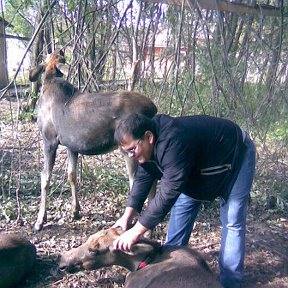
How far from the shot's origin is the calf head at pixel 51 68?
246 inches

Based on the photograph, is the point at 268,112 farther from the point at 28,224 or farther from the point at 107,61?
the point at 28,224

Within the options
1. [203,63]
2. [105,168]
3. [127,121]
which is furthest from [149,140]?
[105,168]

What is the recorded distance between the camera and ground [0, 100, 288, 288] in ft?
16.2

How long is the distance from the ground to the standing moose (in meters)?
0.34

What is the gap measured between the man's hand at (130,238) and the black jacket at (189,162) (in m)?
0.06

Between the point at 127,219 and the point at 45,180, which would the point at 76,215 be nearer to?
the point at 45,180

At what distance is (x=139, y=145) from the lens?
352 centimetres

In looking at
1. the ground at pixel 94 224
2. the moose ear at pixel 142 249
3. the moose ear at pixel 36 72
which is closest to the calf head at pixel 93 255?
the moose ear at pixel 142 249

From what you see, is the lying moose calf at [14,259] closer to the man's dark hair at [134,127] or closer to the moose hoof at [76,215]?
the moose hoof at [76,215]

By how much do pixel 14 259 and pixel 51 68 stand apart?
270cm

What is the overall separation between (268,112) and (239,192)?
3.34 metres

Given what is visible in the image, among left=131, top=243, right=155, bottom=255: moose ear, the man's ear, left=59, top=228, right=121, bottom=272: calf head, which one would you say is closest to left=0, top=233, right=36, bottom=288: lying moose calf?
left=59, top=228, right=121, bottom=272: calf head

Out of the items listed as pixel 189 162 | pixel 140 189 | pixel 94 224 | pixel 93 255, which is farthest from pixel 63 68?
pixel 189 162

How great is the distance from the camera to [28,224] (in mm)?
6102
